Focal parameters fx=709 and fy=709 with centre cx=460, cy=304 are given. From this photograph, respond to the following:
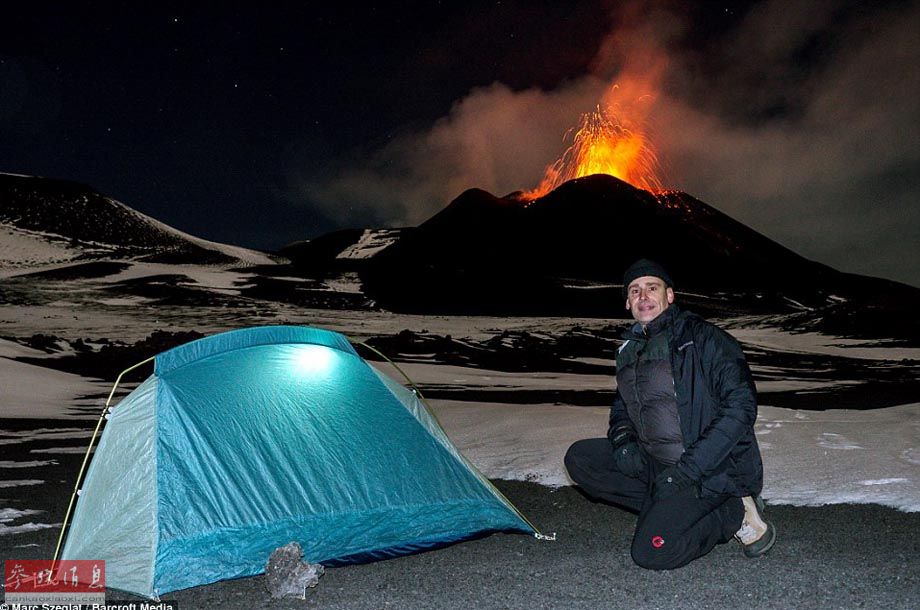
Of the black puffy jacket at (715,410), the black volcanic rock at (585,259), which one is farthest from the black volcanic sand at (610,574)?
the black volcanic rock at (585,259)

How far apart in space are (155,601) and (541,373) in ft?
80.9

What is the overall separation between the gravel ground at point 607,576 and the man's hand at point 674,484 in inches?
18.7

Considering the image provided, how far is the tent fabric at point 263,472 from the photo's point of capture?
449 cm

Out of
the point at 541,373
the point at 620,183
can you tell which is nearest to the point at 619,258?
the point at 620,183

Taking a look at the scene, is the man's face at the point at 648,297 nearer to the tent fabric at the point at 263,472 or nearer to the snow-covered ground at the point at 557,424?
the tent fabric at the point at 263,472

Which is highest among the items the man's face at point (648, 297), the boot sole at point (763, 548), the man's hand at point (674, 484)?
the man's face at point (648, 297)

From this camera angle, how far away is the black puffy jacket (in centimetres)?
448

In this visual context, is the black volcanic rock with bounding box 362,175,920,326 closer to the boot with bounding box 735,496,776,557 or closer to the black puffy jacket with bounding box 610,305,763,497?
the boot with bounding box 735,496,776,557

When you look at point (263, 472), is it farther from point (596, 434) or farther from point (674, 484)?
point (596, 434)

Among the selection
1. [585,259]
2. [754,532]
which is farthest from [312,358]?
[585,259]

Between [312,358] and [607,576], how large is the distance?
8.80 feet

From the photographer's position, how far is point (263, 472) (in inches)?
191

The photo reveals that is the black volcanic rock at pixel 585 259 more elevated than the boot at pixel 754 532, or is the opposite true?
the black volcanic rock at pixel 585 259

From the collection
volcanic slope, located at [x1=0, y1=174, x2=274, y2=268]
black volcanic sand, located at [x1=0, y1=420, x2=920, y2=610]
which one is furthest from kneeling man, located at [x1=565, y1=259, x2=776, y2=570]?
volcanic slope, located at [x1=0, y1=174, x2=274, y2=268]
